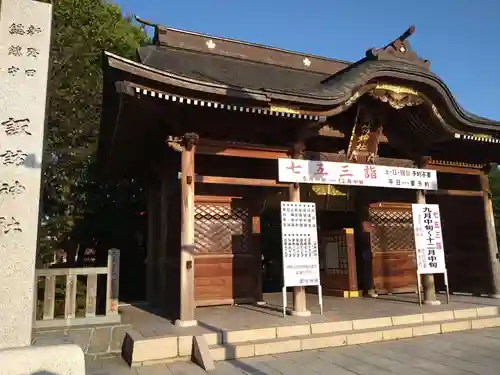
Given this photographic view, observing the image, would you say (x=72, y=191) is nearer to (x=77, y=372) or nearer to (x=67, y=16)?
(x=67, y=16)

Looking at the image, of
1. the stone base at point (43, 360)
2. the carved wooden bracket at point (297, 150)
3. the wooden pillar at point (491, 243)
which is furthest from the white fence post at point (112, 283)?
the wooden pillar at point (491, 243)

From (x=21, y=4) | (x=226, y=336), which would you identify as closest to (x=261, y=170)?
(x=226, y=336)

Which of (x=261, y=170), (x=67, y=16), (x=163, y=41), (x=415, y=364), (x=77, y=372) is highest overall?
(x=67, y=16)

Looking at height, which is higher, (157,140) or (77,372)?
(157,140)

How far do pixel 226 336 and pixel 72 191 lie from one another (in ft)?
30.9

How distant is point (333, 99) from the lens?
7.87 meters

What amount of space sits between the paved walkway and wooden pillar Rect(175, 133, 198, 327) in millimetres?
1245

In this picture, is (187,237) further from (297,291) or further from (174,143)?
(297,291)

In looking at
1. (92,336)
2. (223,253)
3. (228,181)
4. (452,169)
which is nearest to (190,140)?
(228,181)

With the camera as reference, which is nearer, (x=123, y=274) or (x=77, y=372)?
(x=77, y=372)

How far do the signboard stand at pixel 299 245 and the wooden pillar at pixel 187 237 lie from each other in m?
1.82

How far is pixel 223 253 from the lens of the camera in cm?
963

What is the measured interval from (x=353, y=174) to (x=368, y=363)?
13.7ft

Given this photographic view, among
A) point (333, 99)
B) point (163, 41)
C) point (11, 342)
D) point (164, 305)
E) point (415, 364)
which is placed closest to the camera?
point (11, 342)
